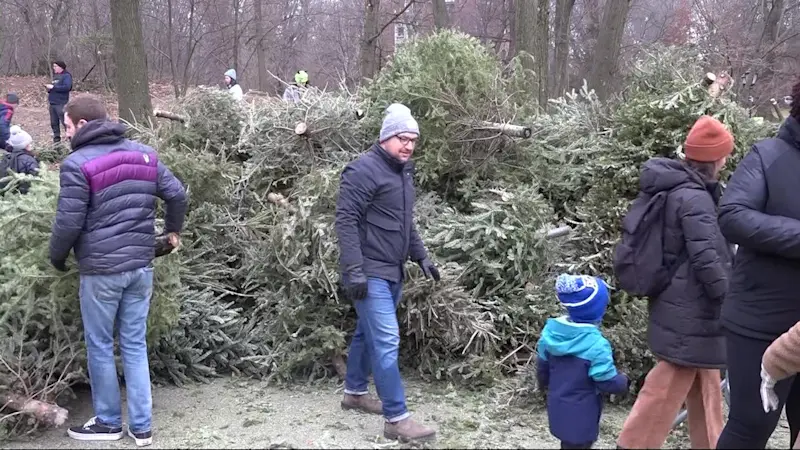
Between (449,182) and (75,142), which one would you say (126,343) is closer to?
(75,142)

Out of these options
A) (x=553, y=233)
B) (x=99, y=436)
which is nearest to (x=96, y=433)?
(x=99, y=436)

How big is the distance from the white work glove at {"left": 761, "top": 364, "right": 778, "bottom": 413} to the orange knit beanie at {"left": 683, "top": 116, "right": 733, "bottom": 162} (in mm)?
1027

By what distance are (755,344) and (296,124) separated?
5412mm

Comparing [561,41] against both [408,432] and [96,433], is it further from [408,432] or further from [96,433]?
[96,433]

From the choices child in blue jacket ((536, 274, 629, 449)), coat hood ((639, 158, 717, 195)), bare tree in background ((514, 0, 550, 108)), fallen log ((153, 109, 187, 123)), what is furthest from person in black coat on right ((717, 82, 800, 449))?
bare tree in background ((514, 0, 550, 108))

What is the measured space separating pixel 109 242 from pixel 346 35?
102 feet

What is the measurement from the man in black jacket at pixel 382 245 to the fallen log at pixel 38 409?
1909mm

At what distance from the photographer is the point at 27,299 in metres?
4.40

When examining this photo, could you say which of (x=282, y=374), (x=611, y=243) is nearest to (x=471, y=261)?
(x=611, y=243)

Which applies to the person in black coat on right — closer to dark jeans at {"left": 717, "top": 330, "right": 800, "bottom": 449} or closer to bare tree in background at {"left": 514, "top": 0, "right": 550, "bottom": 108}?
dark jeans at {"left": 717, "top": 330, "right": 800, "bottom": 449}

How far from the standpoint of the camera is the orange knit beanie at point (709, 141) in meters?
3.47

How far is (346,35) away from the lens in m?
33.7

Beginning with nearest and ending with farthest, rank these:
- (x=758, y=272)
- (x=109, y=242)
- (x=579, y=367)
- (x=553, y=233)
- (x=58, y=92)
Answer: (x=579, y=367) → (x=758, y=272) → (x=109, y=242) → (x=553, y=233) → (x=58, y=92)

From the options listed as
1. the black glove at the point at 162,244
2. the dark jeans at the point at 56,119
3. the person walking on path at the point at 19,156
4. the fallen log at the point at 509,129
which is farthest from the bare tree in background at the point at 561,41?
the black glove at the point at 162,244
